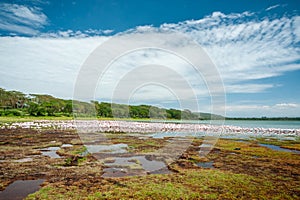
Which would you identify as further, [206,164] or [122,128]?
[122,128]

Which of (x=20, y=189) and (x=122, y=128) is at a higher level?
(x=122, y=128)

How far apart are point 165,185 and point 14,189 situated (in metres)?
6.32

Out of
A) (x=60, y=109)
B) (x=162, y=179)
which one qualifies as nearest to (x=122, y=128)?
(x=162, y=179)

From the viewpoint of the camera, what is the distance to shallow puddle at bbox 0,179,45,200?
8.01 metres

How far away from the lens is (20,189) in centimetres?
873

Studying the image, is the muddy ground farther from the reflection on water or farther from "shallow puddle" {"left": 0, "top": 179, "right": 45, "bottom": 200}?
the reflection on water

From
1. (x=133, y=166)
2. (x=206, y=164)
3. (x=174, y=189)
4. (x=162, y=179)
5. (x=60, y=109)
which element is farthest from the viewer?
(x=60, y=109)

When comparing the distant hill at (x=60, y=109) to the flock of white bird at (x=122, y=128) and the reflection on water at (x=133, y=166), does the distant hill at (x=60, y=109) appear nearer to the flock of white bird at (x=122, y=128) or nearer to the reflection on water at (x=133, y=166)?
the flock of white bird at (x=122, y=128)

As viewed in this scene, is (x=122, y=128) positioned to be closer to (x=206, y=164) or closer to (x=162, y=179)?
(x=206, y=164)

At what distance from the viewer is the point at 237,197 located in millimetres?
8398

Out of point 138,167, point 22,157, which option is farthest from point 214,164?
point 22,157

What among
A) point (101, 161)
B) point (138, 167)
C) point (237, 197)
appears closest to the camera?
point (237, 197)

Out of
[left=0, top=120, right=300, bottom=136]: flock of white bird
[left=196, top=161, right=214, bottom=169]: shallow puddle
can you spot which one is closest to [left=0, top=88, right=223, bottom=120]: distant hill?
[left=0, top=120, right=300, bottom=136]: flock of white bird

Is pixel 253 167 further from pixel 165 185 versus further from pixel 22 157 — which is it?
pixel 22 157
